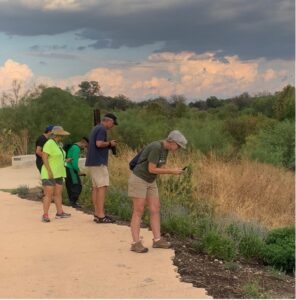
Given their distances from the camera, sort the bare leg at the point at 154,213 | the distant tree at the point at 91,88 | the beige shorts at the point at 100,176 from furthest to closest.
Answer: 1. the distant tree at the point at 91,88
2. the beige shorts at the point at 100,176
3. the bare leg at the point at 154,213

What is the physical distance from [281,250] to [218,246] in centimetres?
81

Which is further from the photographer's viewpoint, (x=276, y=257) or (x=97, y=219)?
(x=97, y=219)

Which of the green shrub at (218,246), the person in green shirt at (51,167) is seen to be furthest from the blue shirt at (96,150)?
the green shrub at (218,246)

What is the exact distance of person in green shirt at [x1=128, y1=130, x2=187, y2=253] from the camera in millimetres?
6828

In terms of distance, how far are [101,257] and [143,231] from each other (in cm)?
155

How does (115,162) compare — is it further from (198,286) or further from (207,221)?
(198,286)

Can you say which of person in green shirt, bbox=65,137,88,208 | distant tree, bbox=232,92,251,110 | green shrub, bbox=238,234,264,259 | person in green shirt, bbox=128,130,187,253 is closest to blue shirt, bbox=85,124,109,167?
person in green shirt, bbox=65,137,88,208

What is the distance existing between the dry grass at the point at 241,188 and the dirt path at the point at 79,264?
2628 mm

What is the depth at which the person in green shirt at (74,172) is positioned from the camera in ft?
33.8

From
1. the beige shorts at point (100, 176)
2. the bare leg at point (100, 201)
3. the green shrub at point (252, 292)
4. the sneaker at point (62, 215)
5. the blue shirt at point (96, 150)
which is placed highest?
the blue shirt at point (96, 150)

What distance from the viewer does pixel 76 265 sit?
6539 mm

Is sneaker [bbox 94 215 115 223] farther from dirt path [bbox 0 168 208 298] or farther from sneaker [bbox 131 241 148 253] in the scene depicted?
sneaker [bbox 131 241 148 253]

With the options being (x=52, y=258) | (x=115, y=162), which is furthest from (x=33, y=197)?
(x=52, y=258)

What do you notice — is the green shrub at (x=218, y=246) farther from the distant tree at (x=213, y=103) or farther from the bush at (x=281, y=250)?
the distant tree at (x=213, y=103)
